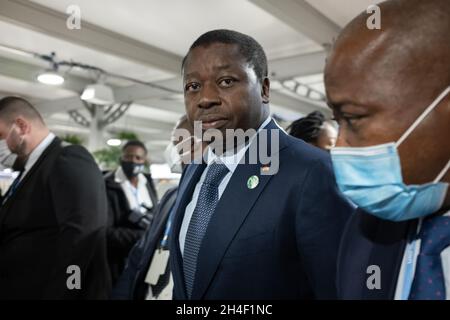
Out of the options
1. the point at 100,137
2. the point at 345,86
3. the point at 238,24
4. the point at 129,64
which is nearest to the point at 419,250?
the point at 345,86

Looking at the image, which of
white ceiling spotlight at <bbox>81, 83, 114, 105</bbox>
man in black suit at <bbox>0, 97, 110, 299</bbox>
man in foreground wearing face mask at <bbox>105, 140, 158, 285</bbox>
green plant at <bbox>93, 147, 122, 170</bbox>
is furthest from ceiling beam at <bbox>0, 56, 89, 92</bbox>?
man in black suit at <bbox>0, 97, 110, 299</bbox>

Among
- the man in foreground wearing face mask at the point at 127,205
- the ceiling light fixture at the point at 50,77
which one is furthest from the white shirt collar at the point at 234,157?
the ceiling light fixture at the point at 50,77

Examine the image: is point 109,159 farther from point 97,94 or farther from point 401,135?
point 401,135

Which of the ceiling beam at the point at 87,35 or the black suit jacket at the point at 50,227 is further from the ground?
the ceiling beam at the point at 87,35

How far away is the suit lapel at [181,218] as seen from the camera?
50.8 inches

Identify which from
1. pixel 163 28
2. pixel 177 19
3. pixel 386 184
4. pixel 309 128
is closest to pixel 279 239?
pixel 386 184

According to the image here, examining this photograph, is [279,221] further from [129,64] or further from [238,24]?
[129,64]

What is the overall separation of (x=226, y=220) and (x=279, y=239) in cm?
18

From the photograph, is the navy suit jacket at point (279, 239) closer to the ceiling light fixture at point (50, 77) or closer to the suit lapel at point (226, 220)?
the suit lapel at point (226, 220)

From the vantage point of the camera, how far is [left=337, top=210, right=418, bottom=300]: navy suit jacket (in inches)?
31.5

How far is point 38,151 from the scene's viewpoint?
86.0 inches

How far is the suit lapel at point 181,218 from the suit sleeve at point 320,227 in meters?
0.43
